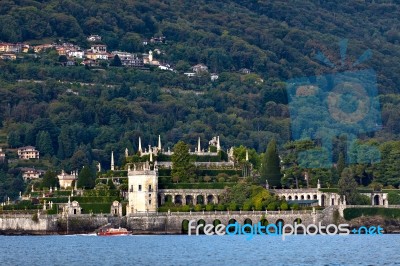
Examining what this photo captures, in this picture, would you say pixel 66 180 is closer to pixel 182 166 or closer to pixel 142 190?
pixel 182 166

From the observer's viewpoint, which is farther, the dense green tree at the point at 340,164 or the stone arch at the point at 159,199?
the dense green tree at the point at 340,164

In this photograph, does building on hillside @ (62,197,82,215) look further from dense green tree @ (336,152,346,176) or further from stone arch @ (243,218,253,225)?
dense green tree @ (336,152,346,176)

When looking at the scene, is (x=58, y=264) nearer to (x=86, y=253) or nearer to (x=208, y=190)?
(x=86, y=253)

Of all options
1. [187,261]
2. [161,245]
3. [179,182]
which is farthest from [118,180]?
[187,261]

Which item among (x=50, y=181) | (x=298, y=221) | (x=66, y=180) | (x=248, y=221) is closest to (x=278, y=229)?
(x=298, y=221)

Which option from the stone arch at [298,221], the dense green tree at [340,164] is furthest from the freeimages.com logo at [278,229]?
the dense green tree at [340,164]

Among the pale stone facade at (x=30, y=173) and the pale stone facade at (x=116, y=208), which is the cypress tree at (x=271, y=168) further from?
the pale stone facade at (x=30, y=173)
